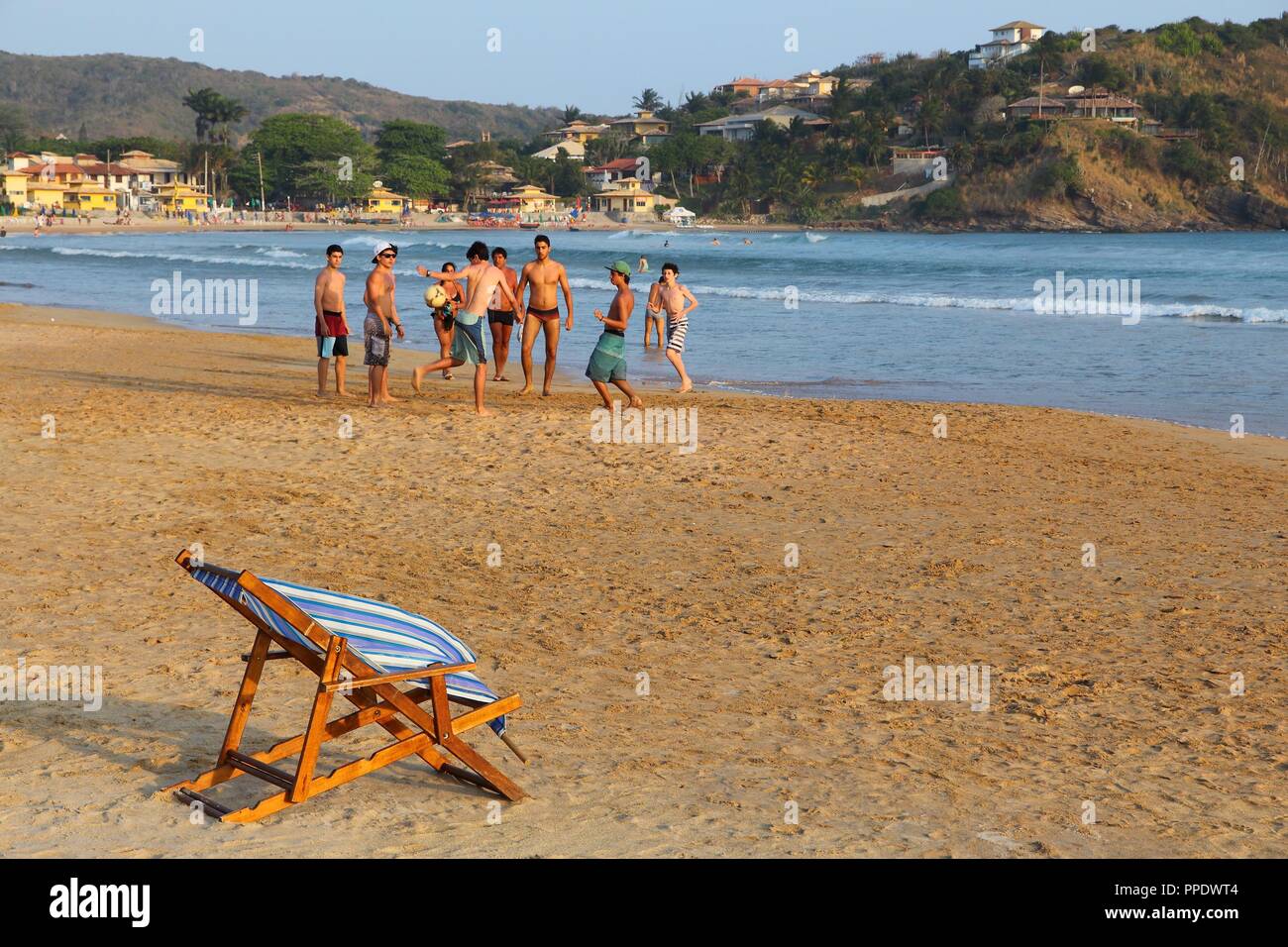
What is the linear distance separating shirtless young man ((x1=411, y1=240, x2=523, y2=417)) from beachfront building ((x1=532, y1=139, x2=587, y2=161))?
476ft

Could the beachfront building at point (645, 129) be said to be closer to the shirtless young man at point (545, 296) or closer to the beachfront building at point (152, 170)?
the beachfront building at point (152, 170)

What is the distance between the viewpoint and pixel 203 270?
42.6 metres

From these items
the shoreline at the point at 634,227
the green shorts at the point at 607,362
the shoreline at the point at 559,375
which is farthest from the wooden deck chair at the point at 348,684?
the shoreline at the point at 634,227

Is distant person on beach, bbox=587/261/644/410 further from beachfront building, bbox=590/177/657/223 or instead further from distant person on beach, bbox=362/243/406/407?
→ beachfront building, bbox=590/177/657/223

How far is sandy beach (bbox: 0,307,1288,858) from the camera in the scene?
4.03 m

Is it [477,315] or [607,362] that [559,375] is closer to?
[477,315]

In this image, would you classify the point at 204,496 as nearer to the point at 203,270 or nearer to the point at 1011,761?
the point at 1011,761

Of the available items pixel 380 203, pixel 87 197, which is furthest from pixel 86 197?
pixel 380 203

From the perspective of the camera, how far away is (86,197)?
11894 centimetres

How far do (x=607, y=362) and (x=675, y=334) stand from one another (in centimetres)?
215

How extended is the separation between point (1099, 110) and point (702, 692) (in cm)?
13002

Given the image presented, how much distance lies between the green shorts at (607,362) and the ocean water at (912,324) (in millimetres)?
3935

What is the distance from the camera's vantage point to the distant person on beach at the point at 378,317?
37.9ft
